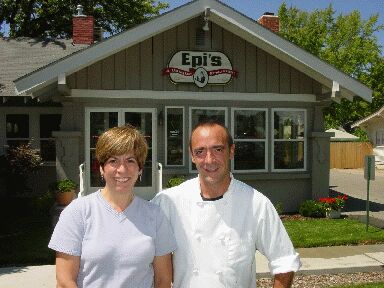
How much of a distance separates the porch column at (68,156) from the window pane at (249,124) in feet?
13.1

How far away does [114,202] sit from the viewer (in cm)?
261

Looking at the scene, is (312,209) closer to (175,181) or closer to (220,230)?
(175,181)

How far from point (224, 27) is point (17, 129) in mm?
7471

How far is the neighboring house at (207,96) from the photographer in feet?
35.1

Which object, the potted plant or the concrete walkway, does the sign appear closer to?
the potted plant

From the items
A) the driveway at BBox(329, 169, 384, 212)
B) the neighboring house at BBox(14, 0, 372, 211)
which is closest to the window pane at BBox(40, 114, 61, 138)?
the neighboring house at BBox(14, 0, 372, 211)

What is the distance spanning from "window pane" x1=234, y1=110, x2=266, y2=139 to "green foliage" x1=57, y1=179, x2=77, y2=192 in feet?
14.1

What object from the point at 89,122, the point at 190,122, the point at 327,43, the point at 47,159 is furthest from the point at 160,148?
the point at 327,43

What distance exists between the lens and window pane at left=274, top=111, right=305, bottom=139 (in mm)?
11883

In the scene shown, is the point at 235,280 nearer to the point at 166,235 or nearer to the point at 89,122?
the point at 166,235

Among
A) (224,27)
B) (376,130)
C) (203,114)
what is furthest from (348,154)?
(224,27)

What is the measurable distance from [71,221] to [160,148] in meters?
8.77

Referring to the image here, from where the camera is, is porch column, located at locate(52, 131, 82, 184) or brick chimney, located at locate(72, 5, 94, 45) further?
brick chimney, located at locate(72, 5, 94, 45)

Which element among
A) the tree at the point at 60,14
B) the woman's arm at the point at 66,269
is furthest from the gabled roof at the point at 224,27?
the tree at the point at 60,14
